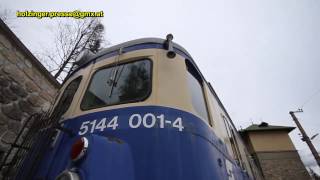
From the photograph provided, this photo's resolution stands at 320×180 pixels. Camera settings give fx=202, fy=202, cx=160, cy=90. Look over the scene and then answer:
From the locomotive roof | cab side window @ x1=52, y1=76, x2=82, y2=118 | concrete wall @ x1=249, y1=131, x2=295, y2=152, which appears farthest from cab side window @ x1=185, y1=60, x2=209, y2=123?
concrete wall @ x1=249, y1=131, x2=295, y2=152

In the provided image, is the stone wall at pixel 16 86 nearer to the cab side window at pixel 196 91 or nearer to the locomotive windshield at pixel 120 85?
the locomotive windshield at pixel 120 85

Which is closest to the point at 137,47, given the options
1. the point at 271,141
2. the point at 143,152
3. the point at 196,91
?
the point at 196,91

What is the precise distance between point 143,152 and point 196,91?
1218 mm

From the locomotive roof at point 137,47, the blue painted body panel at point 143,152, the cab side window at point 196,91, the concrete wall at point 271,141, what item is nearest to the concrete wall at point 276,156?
the concrete wall at point 271,141

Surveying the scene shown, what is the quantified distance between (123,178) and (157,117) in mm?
622

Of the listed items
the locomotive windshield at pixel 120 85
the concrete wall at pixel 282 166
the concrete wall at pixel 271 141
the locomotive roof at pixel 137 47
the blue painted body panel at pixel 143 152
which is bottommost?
the blue painted body panel at pixel 143 152

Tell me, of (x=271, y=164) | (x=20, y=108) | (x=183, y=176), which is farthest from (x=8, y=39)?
(x=271, y=164)

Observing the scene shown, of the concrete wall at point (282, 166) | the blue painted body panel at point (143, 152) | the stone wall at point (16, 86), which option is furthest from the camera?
the concrete wall at point (282, 166)

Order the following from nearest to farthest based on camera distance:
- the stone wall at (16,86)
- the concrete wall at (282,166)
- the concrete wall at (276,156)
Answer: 1. the stone wall at (16,86)
2. the concrete wall at (282,166)
3. the concrete wall at (276,156)

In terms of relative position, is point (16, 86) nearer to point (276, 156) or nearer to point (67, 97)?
point (67, 97)

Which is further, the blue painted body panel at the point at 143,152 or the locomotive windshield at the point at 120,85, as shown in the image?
the locomotive windshield at the point at 120,85

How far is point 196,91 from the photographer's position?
103 inches

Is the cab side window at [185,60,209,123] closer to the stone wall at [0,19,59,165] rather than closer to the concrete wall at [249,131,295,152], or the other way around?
the stone wall at [0,19,59,165]

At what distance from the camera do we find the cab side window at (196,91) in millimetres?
2369
